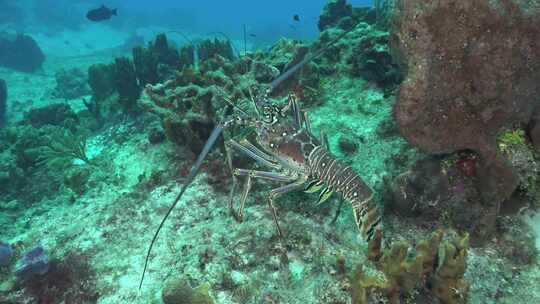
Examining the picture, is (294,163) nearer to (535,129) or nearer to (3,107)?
(535,129)

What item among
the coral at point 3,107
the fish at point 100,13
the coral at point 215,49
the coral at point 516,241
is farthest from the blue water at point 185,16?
the coral at point 516,241

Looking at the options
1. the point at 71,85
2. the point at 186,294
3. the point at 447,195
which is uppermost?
the point at 447,195

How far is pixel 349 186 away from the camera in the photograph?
14.1 feet

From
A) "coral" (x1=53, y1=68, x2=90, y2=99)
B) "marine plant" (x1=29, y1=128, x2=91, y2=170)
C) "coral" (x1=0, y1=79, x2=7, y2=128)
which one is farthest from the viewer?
"coral" (x1=53, y1=68, x2=90, y2=99)

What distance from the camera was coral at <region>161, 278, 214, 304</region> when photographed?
3420 mm

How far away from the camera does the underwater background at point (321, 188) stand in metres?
3.37

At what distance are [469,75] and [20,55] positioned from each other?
25158 mm

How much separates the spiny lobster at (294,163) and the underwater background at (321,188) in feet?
0.07

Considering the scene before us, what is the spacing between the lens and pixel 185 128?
224 inches

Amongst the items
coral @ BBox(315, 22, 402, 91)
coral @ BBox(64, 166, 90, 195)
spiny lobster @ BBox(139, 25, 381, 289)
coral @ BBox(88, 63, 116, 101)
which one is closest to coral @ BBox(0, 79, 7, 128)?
coral @ BBox(88, 63, 116, 101)

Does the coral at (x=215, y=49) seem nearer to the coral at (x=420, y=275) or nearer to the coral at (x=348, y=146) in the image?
the coral at (x=348, y=146)

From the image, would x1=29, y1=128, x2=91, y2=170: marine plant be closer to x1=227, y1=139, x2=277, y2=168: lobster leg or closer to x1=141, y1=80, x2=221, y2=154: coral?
x1=141, y1=80, x2=221, y2=154: coral

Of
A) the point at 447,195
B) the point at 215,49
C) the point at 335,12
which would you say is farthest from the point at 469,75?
the point at 335,12

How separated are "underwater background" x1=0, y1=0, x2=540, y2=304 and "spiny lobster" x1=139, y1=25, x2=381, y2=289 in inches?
0.8
